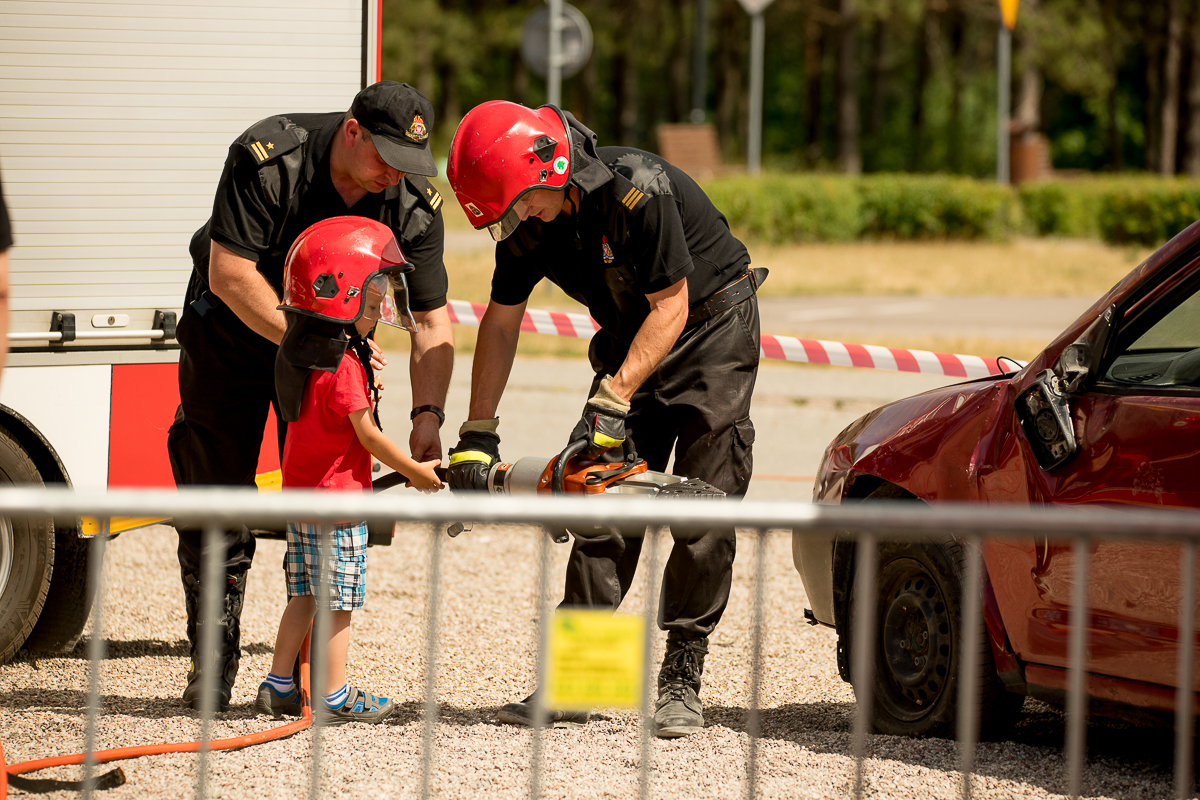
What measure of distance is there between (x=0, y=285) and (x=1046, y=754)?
3003mm

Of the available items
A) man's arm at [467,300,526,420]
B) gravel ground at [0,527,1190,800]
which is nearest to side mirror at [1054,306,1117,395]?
gravel ground at [0,527,1190,800]

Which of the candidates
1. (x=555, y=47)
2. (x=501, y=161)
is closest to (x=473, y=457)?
(x=501, y=161)

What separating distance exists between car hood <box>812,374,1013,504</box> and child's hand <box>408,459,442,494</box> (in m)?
1.25

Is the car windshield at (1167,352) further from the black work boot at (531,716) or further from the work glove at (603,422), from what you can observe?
the black work boot at (531,716)

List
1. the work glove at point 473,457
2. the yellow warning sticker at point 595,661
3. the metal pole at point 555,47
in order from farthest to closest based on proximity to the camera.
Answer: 1. the metal pole at point 555,47
2. the work glove at point 473,457
3. the yellow warning sticker at point 595,661

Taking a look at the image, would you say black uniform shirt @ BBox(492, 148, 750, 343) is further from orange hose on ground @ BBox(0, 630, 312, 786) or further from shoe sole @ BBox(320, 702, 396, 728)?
orange hose on ground @ BBox(0, 630, 312, 786)

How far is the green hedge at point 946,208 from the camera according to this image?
974 inches

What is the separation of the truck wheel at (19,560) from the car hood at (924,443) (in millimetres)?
2672

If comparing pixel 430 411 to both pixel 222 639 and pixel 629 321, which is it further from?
pixel 222 639

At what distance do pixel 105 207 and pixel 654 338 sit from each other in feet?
7.34

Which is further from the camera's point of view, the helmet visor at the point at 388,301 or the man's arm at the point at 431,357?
the man's arm at the point at 431,357

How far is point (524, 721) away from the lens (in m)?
4.03

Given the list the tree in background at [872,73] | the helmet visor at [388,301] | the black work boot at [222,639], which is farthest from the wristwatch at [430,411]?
the tree in background at [872,73]

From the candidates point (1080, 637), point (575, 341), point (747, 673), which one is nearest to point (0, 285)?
point (1080, 637)
